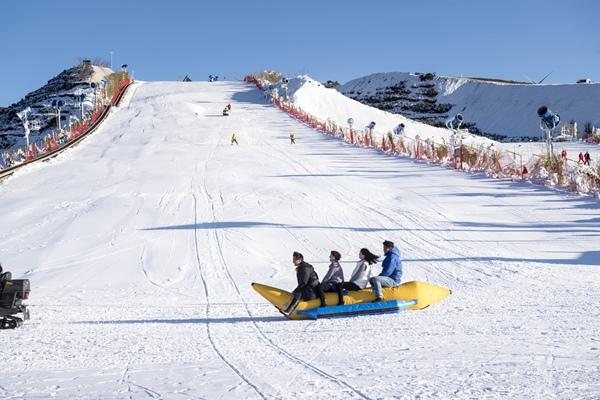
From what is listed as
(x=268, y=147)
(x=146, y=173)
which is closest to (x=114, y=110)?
(x=268, y=147)

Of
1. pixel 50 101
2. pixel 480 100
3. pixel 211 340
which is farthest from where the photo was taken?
pixel 480 100

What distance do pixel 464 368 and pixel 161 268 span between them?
355 inches

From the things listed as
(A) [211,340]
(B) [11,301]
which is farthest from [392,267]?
(B) [11,301]

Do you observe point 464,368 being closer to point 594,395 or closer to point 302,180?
point 594,395

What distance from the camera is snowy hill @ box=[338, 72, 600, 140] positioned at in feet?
184

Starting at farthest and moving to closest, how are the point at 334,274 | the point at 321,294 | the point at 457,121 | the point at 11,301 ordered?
the point at 457,121
the point at 334,274
the point at 321,294
the point at 11,301

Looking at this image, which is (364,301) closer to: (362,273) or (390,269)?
(362,273)

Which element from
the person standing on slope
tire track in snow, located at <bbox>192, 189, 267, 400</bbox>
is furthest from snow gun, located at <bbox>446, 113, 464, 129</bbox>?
the person standing on slope

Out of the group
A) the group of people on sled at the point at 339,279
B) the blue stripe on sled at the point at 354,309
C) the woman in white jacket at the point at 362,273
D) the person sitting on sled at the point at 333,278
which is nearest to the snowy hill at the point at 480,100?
the group of people on sled at the point at 339,279

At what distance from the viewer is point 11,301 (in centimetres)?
992

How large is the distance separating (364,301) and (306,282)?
90cm

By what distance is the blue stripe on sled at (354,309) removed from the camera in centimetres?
993

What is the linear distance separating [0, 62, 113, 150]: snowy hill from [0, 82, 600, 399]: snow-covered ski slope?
1814 centimetres

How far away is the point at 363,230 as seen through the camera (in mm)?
16688
